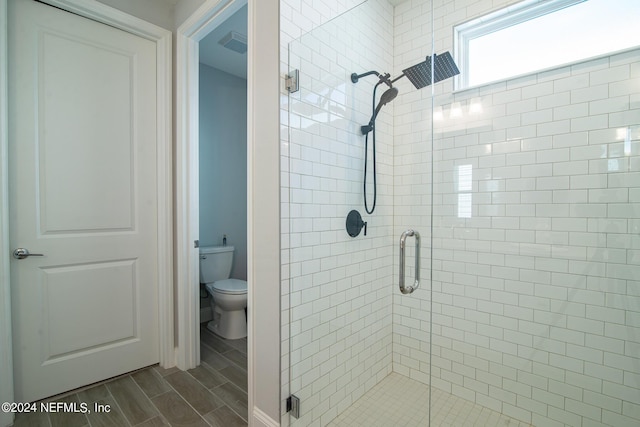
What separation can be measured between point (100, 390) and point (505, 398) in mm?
2468

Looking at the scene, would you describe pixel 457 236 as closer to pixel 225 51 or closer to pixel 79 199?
pixel 79 199

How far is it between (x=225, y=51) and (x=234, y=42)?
268mm

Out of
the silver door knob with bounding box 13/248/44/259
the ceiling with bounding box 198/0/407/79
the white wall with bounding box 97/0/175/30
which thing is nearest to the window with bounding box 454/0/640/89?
the ceiling with bounding box 198/0/407/79

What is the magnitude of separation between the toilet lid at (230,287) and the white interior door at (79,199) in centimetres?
53

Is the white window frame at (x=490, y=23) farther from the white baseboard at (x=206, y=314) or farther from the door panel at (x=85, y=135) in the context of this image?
the white baseboard at (x=206, y=314)

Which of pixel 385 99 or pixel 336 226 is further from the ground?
pixel 385 99

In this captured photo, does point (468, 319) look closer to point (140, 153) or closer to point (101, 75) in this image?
point (140, 153)

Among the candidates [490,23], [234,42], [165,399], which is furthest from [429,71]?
[165,399]

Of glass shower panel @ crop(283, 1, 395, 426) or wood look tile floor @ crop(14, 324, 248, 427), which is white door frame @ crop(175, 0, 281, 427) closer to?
glass shower panel @ crop(283, 1, 395, 426)

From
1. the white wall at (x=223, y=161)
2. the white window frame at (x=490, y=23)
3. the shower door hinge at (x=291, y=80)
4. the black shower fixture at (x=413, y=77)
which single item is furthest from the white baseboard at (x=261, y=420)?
the white window frame at (x=490, y=23)

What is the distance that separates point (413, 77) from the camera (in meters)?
1.79

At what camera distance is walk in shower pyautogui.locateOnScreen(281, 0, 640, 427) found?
4.61ft

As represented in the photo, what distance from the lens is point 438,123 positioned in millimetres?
1884

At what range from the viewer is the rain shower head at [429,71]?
5.76 feet
